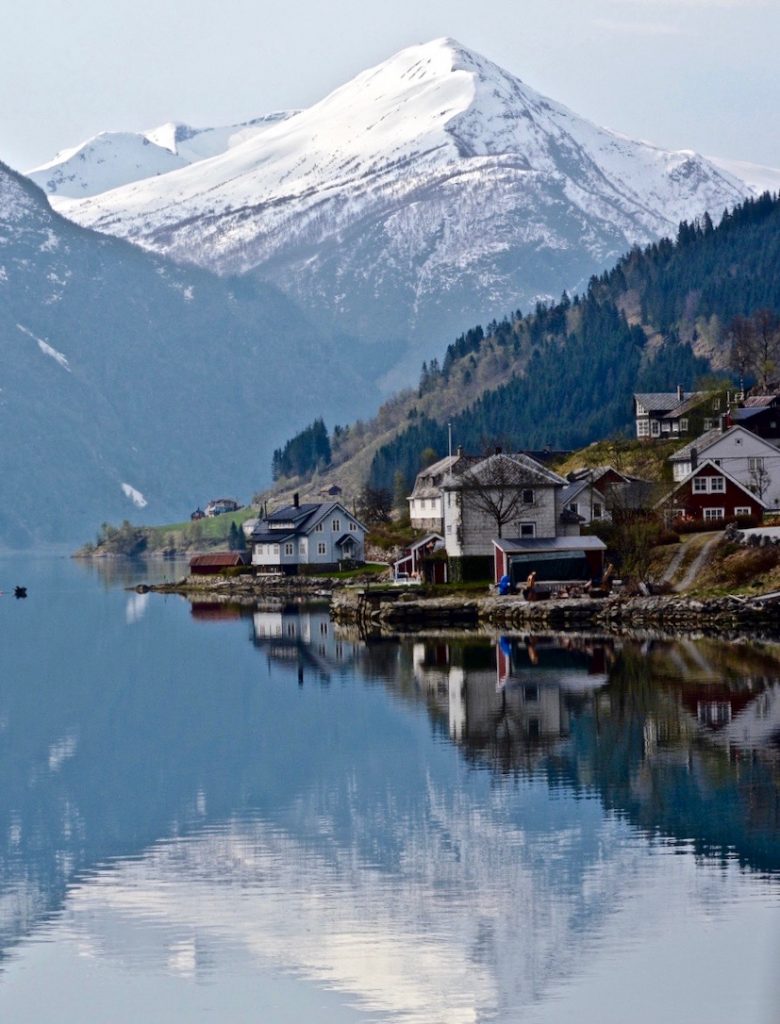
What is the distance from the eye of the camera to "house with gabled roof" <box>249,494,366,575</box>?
124438 mm

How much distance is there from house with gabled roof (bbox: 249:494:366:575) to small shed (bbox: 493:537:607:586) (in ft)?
133

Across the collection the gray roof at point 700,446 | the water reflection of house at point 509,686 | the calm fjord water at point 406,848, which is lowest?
the calm fjord water at point 406,848

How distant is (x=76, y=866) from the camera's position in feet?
112

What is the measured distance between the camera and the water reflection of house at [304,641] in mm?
66438

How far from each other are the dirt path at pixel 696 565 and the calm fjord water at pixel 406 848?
57.5 feet

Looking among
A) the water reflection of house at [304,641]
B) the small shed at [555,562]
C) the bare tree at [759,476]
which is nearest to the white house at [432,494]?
the water reflection of house at [304,641]

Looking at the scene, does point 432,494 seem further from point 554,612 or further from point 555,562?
point 554,612

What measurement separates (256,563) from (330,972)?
101890 millimetres

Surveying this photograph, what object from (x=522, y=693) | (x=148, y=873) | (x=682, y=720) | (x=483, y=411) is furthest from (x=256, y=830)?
(x=483, y=411)

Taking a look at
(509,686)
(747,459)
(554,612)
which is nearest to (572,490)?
(747,459)

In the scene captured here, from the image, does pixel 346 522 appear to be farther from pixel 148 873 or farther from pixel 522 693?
pixel 148 873

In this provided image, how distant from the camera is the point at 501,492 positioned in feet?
291

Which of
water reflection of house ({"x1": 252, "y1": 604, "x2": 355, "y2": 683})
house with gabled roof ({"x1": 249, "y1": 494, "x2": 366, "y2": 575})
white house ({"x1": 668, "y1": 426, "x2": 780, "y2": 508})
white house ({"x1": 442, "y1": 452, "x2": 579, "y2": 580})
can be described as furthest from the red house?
house with gabled roof ({"x1": 249, "y1": 494, "x2": 366, "y2": 575})

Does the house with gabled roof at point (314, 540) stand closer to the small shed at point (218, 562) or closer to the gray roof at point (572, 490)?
the small shed at point (218, 562)
